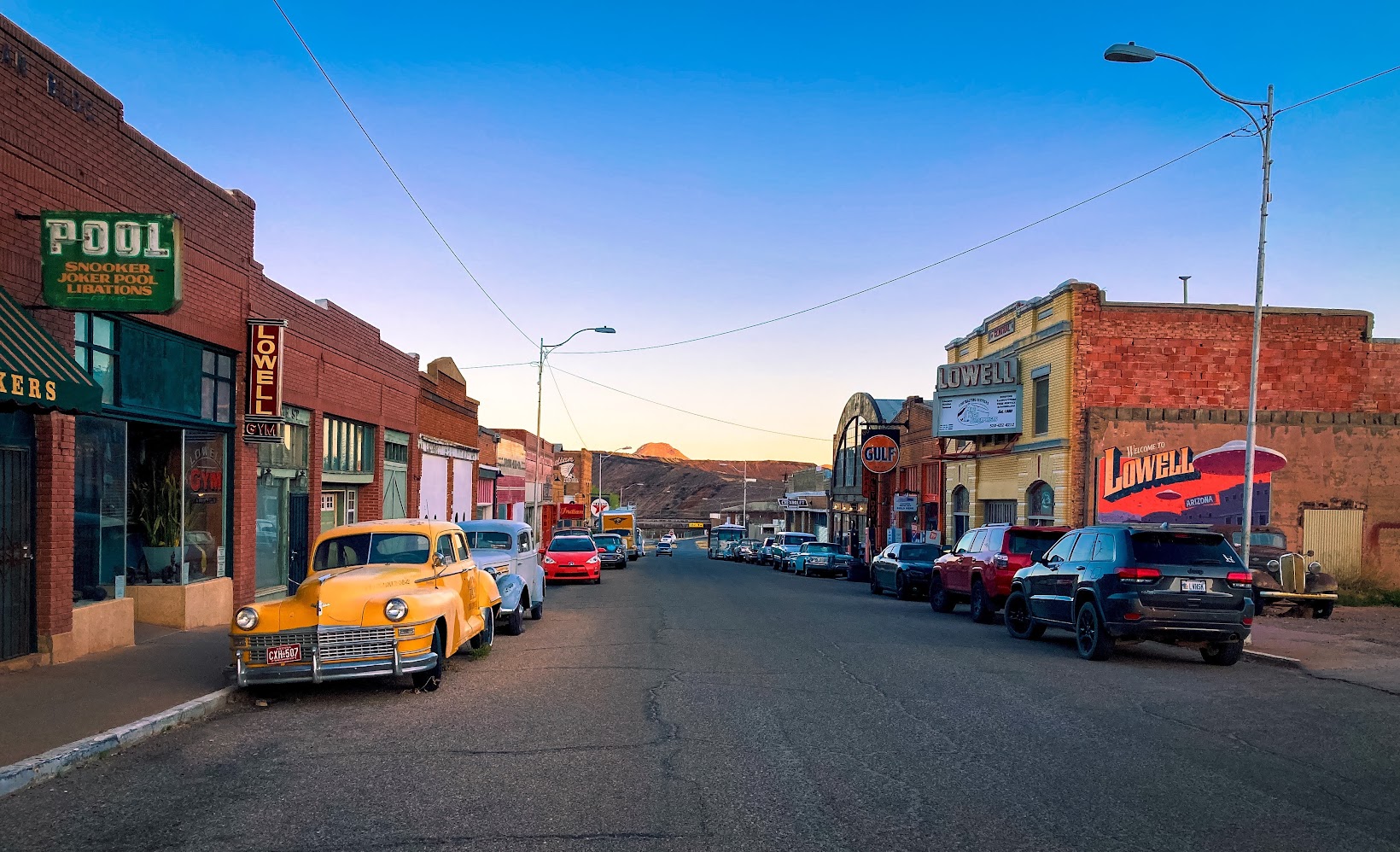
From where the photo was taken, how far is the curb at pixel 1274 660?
1348cm

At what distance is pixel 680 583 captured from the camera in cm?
3105

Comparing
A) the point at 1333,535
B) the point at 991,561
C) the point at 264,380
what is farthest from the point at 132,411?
the point at 1333,535

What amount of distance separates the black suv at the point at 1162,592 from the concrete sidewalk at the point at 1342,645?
1078 mm

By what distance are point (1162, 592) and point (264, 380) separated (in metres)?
13.9

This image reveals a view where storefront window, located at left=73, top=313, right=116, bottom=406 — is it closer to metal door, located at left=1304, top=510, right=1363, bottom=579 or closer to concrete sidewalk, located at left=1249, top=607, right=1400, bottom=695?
concrete sidewalk, located at left=1249, top=607, right=1400, bottom=695

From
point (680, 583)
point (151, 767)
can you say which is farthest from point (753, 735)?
point (680, 583)

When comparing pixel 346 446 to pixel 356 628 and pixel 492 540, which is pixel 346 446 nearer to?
pixel 492 540

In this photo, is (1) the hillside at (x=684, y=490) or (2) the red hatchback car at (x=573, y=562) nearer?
(2) the red hatchback car at (x=573, y=562)

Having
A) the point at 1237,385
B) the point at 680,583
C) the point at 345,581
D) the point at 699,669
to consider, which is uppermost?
the point at 1237,385

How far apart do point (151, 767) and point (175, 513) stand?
9121mm

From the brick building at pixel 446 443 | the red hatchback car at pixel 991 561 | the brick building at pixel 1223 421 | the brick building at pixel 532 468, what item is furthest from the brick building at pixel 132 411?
the brick building at pixel 532 468

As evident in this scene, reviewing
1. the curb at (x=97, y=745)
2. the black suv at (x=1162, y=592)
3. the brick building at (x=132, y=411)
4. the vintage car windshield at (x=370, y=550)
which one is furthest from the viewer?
the black suv at (x=1162, y=592)

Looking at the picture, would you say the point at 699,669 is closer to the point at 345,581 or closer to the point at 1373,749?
the point at 345,581

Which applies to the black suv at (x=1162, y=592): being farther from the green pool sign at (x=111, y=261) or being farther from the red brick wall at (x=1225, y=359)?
the red brick wall at (x=1225, y=359)
